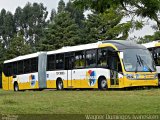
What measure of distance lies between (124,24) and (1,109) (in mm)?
26366

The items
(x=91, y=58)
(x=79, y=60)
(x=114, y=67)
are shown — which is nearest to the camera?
(x=114, y=67)

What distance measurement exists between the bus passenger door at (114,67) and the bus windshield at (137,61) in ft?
1.62

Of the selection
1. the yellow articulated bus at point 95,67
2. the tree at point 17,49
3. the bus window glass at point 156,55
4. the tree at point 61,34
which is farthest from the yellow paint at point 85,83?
the tree at point 17,49

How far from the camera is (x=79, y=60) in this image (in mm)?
29672

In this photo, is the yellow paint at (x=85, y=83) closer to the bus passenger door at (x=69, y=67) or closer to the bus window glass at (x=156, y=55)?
the bus passenger door at (x=69, y=67)

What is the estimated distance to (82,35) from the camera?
68188mm

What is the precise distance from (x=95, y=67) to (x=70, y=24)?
145ft

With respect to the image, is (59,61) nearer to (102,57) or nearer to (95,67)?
(95,67)

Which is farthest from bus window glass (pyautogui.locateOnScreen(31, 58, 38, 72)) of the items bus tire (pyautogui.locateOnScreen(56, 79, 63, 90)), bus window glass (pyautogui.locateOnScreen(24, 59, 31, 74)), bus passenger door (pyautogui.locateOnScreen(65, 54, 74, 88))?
bus passenger door (pyautogui.locateOnScreen(65, 54, 74, 88))

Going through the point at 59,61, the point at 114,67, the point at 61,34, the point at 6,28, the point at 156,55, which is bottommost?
the point at 114,67

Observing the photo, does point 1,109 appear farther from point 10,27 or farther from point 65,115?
point 10,27

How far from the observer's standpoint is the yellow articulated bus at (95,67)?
84.8 ft

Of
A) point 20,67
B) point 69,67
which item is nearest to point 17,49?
point 20,67

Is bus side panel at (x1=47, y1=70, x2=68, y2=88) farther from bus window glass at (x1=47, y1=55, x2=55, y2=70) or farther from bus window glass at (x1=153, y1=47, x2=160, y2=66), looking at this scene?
bus window glass at (x1=153, y1=47, x2=160, y2=66)
